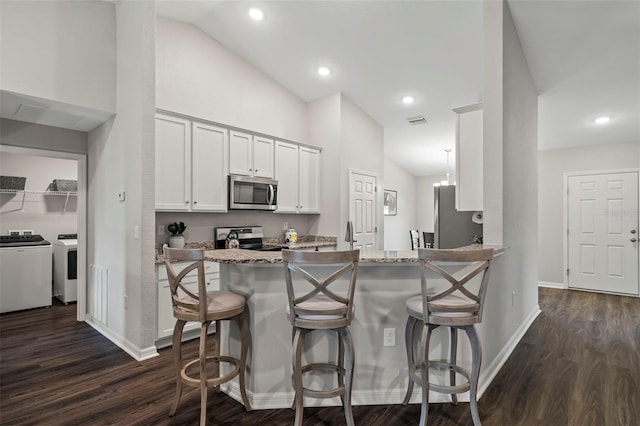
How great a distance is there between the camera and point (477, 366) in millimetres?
1868

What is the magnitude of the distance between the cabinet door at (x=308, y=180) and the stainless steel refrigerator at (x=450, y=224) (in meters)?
1.83

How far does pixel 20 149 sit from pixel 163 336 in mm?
2483

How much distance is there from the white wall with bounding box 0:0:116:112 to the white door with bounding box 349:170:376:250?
3221 millimetres

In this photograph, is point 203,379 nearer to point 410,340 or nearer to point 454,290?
point 410,340

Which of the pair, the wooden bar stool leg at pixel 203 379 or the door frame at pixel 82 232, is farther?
the door frame at pixel 82 232

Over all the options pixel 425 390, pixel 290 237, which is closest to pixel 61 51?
pixel 290 237

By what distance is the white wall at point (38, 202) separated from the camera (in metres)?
4.66

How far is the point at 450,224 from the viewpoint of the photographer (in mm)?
3824

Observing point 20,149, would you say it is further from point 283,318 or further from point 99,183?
point 283,318

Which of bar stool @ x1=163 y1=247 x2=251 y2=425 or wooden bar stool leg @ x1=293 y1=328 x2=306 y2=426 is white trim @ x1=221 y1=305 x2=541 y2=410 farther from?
wooden bar stool leg @ x1=293 y1=328 x2=306 y2=426

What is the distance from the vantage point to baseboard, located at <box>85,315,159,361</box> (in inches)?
114

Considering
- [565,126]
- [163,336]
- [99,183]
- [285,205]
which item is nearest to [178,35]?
[99,183]

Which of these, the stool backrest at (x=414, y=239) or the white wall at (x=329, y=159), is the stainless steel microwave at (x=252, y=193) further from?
the stool backrest at (x=414, y=239)

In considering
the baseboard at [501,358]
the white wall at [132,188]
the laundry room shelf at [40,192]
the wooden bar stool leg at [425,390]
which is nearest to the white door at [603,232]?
the baseboard at [501,358]
